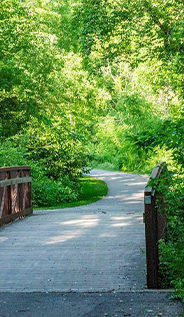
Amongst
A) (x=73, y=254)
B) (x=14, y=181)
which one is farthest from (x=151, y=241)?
(x=14, y=181)

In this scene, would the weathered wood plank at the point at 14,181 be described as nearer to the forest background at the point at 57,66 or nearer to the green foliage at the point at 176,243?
the forest background at the point at 57,66

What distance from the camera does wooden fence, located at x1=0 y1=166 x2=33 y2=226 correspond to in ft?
38.2

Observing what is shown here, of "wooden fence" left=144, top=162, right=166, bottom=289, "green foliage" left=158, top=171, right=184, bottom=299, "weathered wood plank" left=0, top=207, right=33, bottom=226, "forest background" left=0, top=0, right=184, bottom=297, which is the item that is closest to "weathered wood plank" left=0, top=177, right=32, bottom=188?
"weathered wood plank" left=0, top=207, right=33, bottom=226

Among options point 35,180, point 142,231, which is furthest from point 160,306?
point 35,180

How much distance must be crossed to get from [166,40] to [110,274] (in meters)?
15.9

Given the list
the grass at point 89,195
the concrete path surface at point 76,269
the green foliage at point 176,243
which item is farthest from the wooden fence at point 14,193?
the green foliage at point 176,243

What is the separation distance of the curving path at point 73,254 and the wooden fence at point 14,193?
34 cm

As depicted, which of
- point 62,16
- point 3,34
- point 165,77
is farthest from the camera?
point 62,16

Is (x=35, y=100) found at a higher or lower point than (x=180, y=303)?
higher

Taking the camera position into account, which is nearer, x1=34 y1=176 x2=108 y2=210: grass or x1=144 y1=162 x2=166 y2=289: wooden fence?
x1=144 y1=162 x2=166 y2=289: wooden fence

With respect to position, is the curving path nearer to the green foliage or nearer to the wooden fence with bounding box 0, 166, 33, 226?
the wooden fence with bounding box 0, 166, 33, 226

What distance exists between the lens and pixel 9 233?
10.3 m

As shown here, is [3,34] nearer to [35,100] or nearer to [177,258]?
[35,100]

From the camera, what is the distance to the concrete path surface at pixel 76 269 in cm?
574
